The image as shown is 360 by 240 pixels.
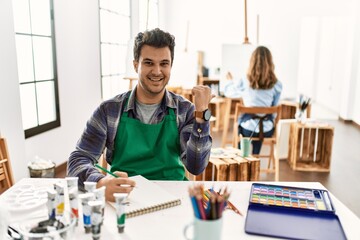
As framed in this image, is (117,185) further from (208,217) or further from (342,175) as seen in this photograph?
(342,175)

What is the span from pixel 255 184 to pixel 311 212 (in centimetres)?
28

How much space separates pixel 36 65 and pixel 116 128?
2303mm

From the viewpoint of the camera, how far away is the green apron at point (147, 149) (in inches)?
63.2

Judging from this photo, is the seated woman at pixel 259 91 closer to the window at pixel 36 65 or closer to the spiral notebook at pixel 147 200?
the window at pixel 36 65

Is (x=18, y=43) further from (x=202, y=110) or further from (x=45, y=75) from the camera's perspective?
(x=202, y=110)

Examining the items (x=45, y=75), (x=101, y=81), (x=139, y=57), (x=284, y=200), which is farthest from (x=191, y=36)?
(x=284, y=200)

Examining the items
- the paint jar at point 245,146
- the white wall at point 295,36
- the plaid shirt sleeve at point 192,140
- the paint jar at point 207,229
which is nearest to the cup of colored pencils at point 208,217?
the paint jar at point 207,229

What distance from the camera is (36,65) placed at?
11.7 ft

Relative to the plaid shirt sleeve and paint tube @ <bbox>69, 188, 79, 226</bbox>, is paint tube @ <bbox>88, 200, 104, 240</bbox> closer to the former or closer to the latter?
paint tube @ <bbox>69, 188, 79, 226</bbox>

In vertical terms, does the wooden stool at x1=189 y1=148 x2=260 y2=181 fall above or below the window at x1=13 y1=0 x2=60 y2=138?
below

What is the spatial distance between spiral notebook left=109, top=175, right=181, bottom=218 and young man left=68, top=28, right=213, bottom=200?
0.27 meters

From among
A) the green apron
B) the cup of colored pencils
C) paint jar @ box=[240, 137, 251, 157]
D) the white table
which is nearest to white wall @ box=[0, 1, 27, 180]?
the green apron

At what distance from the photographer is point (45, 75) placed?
12.0 ft

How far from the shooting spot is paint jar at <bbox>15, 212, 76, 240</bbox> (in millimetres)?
863
